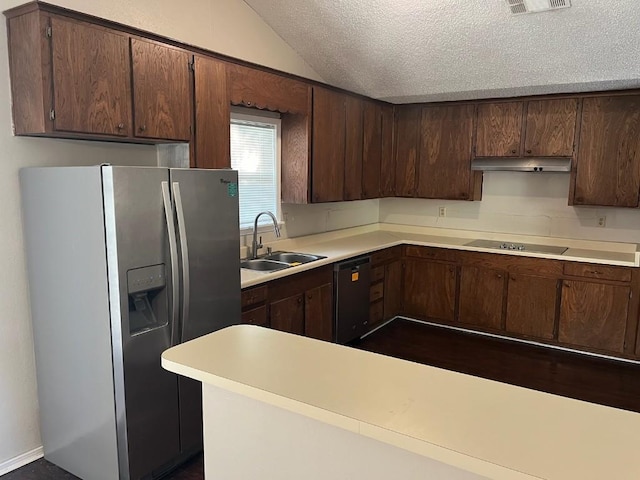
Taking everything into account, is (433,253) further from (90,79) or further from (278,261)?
(90,79)

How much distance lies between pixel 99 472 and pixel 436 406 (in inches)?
75.7

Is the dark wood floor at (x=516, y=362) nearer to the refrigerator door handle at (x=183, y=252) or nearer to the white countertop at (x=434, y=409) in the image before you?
the refrigerator door handle at (x=183, y=252)

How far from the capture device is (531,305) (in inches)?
174

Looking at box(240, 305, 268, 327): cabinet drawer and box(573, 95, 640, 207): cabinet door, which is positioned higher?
box(573, 95, 640, 207): cabinet door

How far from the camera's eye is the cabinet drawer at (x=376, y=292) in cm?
459

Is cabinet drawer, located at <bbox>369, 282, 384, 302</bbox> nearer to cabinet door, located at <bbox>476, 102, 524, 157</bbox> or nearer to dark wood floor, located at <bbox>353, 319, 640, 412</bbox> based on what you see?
dark wood floor, located at <bbox>353, 319, 640, 412</bbox>

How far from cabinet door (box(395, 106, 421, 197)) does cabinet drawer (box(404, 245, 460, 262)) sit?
67 centimetres

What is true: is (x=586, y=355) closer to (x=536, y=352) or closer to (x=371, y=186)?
(x=536, y=352)

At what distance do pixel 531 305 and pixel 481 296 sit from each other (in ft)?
1.49

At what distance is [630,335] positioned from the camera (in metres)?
4.05

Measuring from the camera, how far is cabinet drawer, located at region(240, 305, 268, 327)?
3.10 metres

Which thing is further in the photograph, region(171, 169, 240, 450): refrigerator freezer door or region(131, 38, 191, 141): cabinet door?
region(131, 38, 191, 141): cabinet door

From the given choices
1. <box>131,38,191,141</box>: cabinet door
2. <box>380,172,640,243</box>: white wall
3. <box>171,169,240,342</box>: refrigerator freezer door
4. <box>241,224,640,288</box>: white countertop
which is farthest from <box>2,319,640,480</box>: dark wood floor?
<box>131,38,191,141</box>: cabinet door

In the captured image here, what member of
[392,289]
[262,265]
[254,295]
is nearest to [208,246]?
[254,295]
